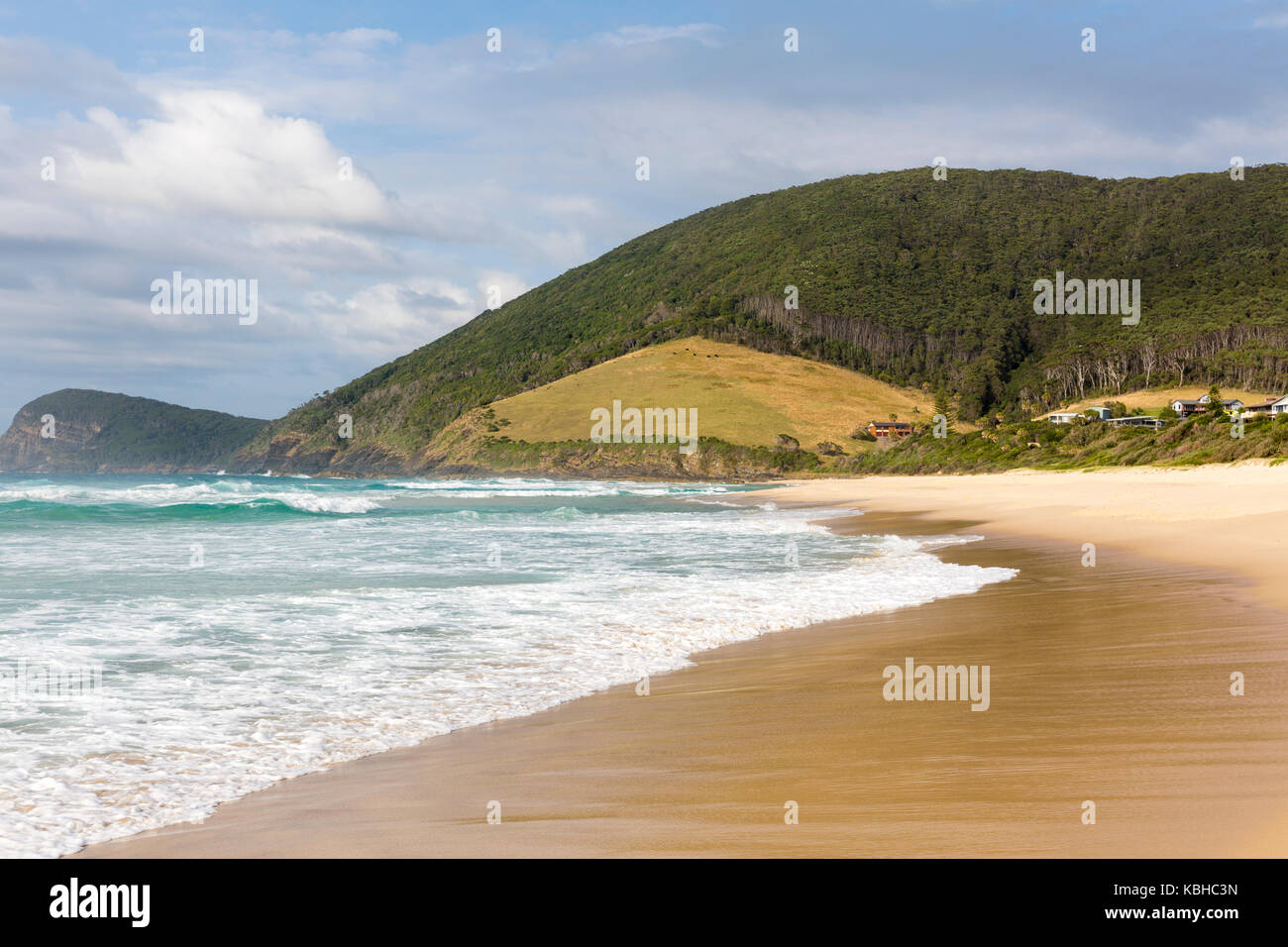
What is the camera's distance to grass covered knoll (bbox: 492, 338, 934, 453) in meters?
117

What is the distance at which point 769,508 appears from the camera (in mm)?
41062

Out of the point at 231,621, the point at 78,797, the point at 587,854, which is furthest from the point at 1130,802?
the point at 231,621

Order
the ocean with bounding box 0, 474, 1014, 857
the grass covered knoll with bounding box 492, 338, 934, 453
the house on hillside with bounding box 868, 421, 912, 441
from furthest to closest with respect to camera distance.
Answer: the grass covered knoll with bounding box 492, 338, 934, 453, the house on hillside with bounding box 868, 421, 912, 441, the ocean with bounding box 0, 474, 1014, 857

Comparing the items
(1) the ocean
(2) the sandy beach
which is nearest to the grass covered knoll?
(1) the ocean

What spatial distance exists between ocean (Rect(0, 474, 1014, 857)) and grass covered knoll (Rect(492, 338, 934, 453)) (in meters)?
94.4

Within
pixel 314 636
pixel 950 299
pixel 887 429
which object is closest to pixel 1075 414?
pixel 887 429

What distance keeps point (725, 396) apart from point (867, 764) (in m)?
121

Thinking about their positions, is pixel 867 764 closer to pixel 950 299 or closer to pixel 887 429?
pixel 887 429

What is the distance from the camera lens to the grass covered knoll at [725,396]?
116625mm

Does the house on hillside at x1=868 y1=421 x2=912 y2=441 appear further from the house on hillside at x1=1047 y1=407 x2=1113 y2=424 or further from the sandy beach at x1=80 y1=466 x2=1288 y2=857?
the sandy beach at x1=80 y1=466 x2=1288 y2=857

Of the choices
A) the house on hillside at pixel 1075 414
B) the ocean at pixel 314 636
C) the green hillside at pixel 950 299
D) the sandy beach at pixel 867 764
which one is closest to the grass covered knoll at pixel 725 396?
the green hillside at pixel 950 299

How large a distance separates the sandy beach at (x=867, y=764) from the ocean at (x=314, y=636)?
1.88 ft

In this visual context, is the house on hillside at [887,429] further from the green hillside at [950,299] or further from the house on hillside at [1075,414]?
the house on hillside at [1075,414]

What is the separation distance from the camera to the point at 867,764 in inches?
194
